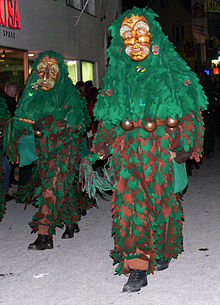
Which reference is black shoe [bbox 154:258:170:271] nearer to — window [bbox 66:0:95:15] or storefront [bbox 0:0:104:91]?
storefront [bbox 0:0:104:91]

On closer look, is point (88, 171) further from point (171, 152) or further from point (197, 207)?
point (197, 207)

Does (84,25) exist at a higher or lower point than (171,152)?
higher

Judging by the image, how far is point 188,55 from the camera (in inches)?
1107

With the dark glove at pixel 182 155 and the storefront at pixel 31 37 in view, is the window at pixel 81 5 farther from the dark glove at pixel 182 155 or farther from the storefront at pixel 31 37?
the dark glove at pixel 182 155

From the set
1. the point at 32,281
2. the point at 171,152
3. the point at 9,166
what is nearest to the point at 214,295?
the point at 171,152

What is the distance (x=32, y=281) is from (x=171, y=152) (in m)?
1.63

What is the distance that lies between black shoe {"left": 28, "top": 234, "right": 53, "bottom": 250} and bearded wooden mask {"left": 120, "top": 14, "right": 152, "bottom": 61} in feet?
7.50

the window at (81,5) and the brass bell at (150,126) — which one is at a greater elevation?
the window at (81,5)

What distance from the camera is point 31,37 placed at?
43.7 feet

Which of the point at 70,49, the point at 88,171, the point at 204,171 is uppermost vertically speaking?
the point at 70,49

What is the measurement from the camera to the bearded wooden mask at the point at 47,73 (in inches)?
230

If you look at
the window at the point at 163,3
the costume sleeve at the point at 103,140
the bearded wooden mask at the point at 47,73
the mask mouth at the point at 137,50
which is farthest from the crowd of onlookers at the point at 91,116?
the window at the point at 163,3

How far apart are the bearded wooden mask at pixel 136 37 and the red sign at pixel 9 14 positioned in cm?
757

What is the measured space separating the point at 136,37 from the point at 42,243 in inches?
96.8
